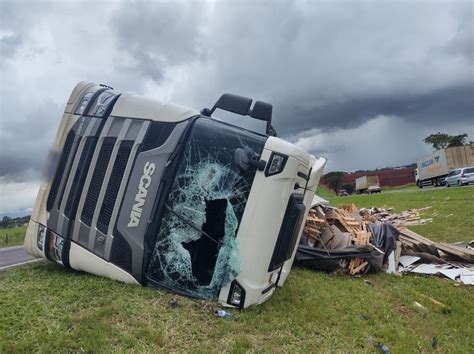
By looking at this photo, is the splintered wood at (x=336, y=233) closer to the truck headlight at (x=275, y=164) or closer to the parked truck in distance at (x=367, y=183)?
the truck headlight at (x=275, y=164)

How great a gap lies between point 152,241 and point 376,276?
3.80m

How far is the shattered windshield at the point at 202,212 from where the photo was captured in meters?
3.50

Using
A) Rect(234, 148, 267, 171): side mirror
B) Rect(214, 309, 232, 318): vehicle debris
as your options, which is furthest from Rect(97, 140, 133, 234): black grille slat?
Rect(214, 309, 232, 318): vehicle debris

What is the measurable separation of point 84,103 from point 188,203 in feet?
5.34

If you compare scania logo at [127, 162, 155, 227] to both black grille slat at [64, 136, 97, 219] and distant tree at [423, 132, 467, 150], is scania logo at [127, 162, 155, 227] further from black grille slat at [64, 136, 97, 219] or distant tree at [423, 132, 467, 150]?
distant tree at [423, 132, 467, 150]

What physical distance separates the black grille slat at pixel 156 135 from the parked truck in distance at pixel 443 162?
3229cm

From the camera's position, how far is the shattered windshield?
3.50m

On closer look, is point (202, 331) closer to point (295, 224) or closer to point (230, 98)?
point (295, 224)

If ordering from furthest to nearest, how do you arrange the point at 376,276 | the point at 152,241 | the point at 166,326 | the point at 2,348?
the point at 376,276, the point at 152,241, the point at 166,326, the point at 2,348

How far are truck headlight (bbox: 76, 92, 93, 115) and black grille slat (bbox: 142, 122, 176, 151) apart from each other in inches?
35.6

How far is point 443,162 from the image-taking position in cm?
3180

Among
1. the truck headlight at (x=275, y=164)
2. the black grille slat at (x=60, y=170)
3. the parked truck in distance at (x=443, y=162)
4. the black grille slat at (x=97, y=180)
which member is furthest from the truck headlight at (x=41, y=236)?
the parked truck in distance at (x=443, y=162)

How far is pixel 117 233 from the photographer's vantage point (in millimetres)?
3605

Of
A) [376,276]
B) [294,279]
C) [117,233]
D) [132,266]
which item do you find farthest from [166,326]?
[376,276]
